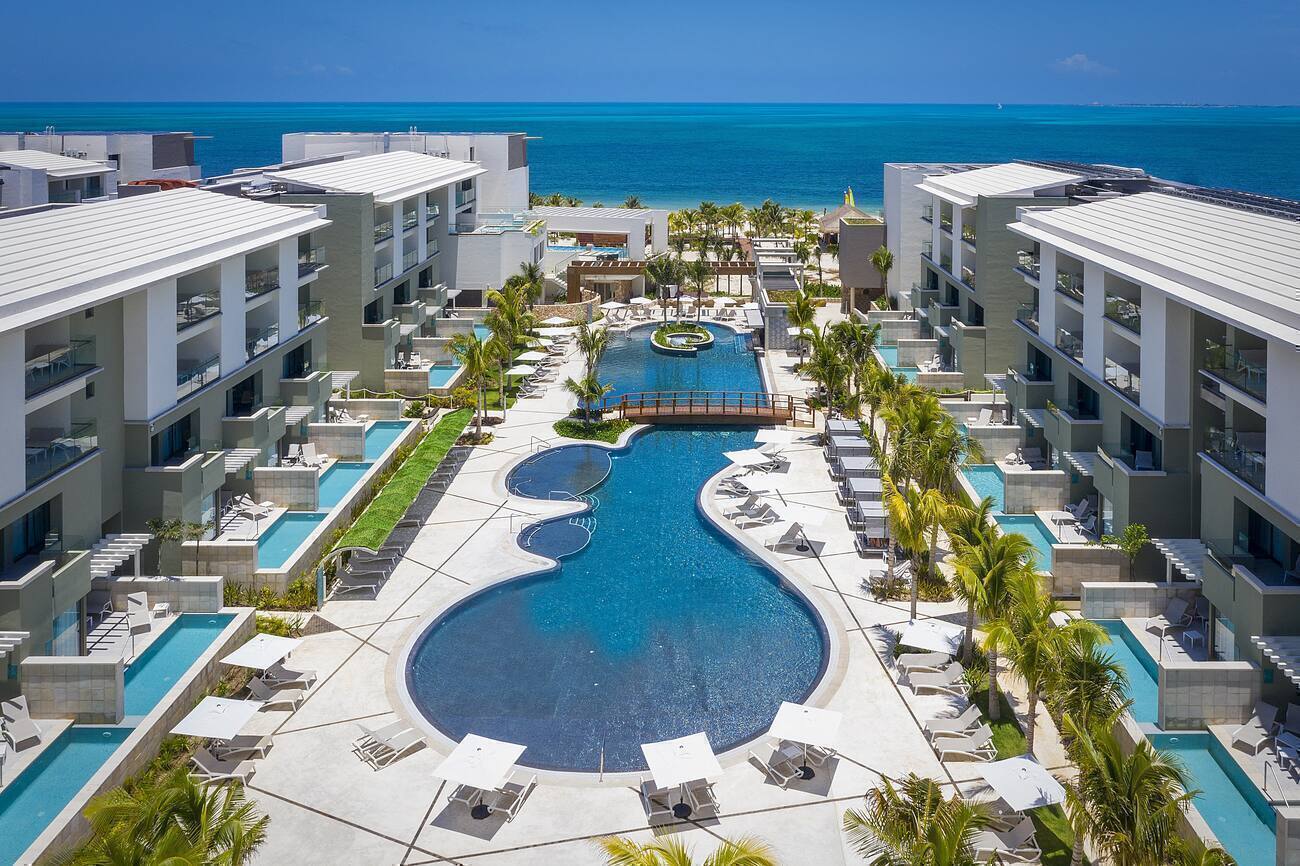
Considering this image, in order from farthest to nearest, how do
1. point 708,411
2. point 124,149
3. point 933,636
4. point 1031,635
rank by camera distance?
point 124,149 → point 708,411 → point 933,636 → point 1031,635

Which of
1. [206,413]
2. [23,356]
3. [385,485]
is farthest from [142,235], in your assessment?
[385,485]

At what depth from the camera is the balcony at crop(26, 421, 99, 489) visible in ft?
76.0

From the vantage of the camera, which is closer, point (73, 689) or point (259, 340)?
point (73, 689)

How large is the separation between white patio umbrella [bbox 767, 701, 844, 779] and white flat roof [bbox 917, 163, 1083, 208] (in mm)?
29561

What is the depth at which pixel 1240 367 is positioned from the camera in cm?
2417

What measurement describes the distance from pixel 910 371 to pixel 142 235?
32690 millimetres

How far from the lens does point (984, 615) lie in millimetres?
22234

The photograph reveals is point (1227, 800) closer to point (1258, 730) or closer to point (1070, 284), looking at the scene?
point (1258, 730)

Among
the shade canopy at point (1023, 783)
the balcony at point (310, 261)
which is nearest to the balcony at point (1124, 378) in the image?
the shade canopy at point (1023, 783)

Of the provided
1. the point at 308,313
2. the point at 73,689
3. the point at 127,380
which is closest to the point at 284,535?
the point at 127,380

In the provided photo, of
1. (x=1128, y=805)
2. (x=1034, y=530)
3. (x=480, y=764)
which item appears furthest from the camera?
(x=1034, y=530)

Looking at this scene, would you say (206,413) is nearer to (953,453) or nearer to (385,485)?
(385,485)

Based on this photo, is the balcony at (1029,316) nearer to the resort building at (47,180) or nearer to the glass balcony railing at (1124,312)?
the glass balcony railing at (1124,312)

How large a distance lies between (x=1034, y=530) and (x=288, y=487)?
21769 millimetres
